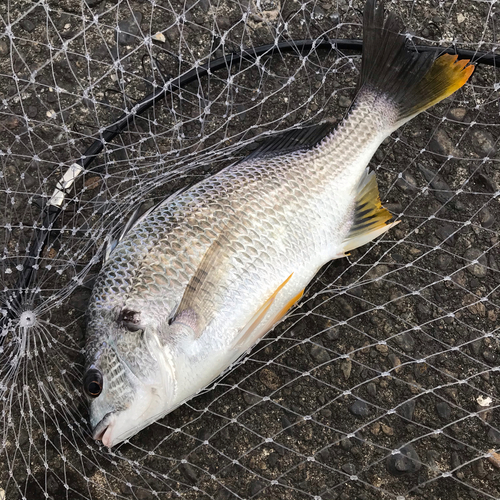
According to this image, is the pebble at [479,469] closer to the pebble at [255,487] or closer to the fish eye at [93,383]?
the pebble at [255,487]

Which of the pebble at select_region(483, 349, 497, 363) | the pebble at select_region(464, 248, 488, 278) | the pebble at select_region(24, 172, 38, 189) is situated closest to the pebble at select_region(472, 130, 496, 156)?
the pebble at select_region(464, 248, 488, 278)

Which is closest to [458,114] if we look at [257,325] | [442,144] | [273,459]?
[442,144]

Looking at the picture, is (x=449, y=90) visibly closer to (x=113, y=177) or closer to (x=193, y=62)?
(x=193, y=62)

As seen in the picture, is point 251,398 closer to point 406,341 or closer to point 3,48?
point 406,341

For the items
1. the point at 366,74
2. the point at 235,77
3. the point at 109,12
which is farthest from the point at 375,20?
the point at 109,12

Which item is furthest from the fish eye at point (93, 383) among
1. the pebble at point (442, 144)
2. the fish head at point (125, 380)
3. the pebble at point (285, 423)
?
the pebble at point (442, 144)

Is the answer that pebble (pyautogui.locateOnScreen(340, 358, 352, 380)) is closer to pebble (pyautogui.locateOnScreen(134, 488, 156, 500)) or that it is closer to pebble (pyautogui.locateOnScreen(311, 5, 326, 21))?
pebble (pyautogui.locateOnScreen(134, 488, 156, 500))

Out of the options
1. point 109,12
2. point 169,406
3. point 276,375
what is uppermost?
point 109,12
